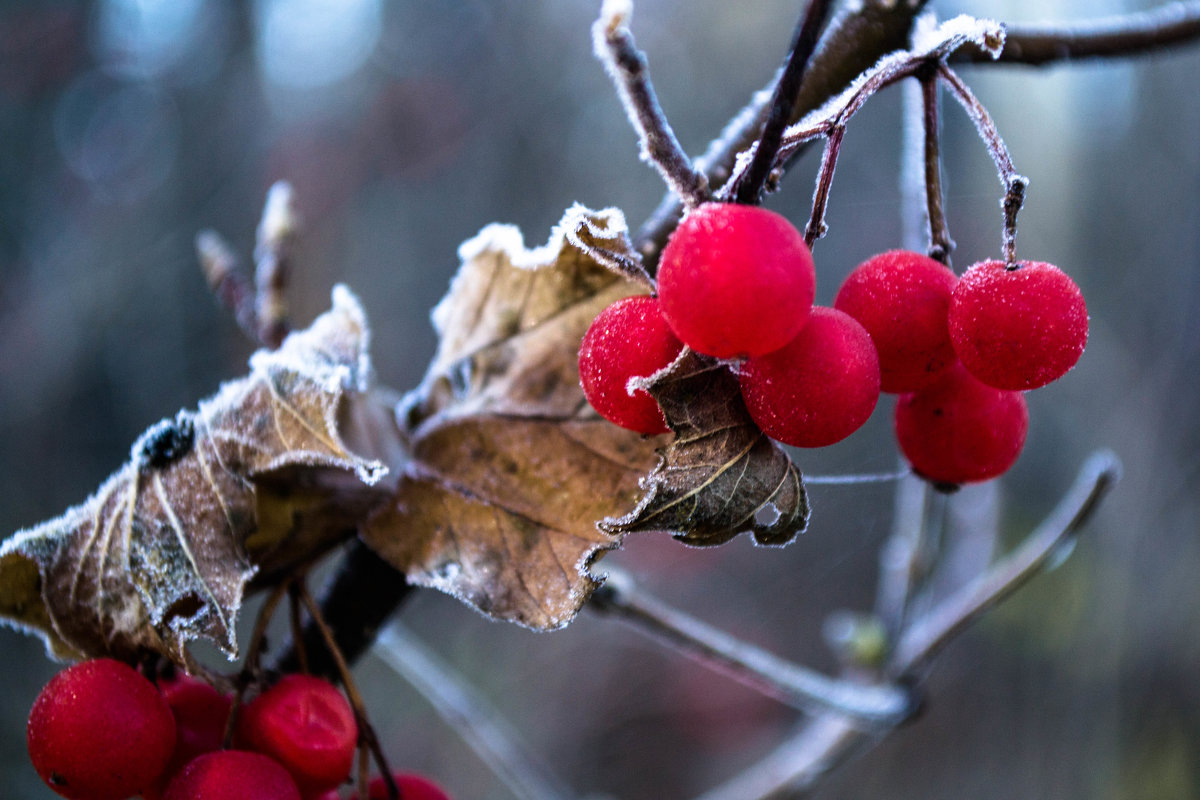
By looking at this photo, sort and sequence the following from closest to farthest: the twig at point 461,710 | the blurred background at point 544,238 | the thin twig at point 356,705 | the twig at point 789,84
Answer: the twig at point 789,84
the thin twig at point 356,705
the twig at point 461,710
the blurred background at point 544,238

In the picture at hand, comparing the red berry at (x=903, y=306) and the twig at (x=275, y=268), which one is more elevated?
the twig at (x=275, y=268)

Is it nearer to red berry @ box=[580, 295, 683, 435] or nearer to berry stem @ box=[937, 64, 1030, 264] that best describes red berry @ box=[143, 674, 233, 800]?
red berry @ box=[580, 295, 683, 435]

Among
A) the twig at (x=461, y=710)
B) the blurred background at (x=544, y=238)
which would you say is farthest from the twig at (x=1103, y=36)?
the blurred background at (x=544, y=238)

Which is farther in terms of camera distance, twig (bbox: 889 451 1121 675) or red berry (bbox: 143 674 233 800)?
twig (bbox: 889 451 1121 675)

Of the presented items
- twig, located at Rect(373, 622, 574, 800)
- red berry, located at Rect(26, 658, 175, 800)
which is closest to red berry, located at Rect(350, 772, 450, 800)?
Result: red berry, located at Rect(26, 658, 175, 800)

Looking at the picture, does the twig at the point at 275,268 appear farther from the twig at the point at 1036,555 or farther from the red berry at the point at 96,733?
the twig at the point at 1036,555

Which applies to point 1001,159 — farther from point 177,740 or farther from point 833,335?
point 177,740

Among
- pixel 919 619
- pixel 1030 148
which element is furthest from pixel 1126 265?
pixel 919 619
